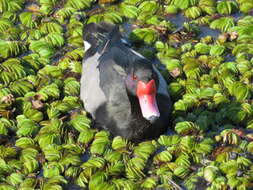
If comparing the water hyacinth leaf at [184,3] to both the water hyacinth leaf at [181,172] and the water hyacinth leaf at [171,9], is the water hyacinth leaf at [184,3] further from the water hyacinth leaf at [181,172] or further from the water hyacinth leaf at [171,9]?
the water hyacinth leaf at [181,172]

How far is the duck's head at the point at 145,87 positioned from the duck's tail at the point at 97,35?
1870 millimetres

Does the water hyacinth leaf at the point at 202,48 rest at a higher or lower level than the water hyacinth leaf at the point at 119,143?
higher

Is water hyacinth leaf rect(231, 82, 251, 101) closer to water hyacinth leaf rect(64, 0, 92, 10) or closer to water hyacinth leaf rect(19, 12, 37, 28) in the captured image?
water hyacinth leaf rect(64, 0, 92, 10)

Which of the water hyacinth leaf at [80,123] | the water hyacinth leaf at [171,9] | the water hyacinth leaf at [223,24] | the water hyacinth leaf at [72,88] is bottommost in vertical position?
the water hyacinth leaf at [80,123]

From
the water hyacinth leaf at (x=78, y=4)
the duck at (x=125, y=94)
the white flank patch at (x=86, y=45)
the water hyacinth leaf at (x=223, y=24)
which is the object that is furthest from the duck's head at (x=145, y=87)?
the water hyacinth leaf at (x=78, y=4)

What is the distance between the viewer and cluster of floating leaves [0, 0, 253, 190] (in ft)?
36.9

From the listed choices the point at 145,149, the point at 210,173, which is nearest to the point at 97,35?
the point at 145,149

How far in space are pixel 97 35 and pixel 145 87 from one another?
2.75 meters

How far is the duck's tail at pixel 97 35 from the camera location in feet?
43.4

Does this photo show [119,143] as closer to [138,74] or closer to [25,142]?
[138,74]

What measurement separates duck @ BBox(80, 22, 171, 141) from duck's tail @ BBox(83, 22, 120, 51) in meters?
0.28

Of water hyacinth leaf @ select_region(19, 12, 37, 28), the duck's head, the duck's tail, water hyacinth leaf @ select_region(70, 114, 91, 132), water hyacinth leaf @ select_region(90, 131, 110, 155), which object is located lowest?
water hyacinth leaf @ select_region(90, 131, 110, 155)

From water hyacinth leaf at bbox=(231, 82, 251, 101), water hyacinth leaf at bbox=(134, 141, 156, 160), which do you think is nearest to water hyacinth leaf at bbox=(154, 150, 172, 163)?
water hyacinth leaf at bbox=(134, 141, 156, 160)

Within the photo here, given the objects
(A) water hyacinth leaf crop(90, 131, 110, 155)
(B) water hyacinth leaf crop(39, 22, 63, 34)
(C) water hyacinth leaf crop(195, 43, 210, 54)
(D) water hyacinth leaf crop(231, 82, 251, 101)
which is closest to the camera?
(A) water hyacinth leaf crop(90, 131, 110, 155)
